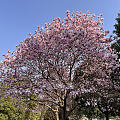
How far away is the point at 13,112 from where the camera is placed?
12.9 meters

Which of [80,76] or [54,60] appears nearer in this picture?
[54,60]

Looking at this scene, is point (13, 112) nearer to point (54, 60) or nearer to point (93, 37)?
point (54, 60)

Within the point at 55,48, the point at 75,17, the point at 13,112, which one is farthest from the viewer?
the point at 13,112

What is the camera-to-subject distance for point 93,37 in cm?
748

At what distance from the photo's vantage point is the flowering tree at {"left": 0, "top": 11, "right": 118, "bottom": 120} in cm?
722

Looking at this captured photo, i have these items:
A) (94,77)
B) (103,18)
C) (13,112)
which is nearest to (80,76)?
(94,77)

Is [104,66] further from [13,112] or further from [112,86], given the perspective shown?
[13,112]

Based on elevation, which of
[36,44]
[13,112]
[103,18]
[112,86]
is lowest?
[13,112]

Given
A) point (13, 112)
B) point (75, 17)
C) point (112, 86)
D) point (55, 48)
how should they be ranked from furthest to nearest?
point (13, 112) < point (112, 86) < point (75, 17) < point (55, 48)

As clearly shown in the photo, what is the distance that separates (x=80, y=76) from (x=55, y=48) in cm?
252

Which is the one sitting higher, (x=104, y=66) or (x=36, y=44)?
(x=36, y=44)

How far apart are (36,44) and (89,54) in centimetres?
322

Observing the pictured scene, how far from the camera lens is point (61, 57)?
7.66 meters

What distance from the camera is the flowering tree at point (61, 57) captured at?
7219mm
